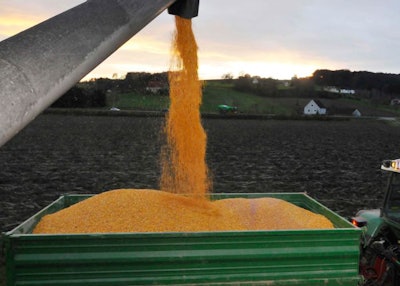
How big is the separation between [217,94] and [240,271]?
75324 millimetres

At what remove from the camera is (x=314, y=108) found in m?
81.4

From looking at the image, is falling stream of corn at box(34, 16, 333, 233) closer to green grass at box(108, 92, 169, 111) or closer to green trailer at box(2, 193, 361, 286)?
green trailer at box(2, 193, 361, 286)

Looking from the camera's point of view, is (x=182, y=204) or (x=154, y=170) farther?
(x=154, y=170)

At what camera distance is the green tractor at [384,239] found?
5.66m

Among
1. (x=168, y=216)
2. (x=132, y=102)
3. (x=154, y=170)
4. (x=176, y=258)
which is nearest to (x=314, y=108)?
(x=132, y=102)

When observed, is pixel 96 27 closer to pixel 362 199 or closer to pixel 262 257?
pixel 262 257

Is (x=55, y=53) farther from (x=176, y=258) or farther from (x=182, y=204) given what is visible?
(x=182, y=204)

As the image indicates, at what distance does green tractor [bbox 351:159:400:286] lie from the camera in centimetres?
566

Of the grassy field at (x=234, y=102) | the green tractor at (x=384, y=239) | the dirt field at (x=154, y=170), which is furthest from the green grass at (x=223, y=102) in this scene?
the green tractor at (x=384, y=239)

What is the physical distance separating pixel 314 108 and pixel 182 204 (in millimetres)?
79579

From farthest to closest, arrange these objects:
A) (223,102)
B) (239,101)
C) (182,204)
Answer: (239,101), (223,102), (182,204)

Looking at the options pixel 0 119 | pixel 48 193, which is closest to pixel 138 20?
pixel 0 119

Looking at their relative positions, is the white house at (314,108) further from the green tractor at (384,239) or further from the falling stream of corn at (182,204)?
the falling stream of corn at (182,204)

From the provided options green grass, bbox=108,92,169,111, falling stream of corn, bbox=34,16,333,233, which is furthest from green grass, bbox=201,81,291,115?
falling stream of corn, bbox=34,16,333,233
